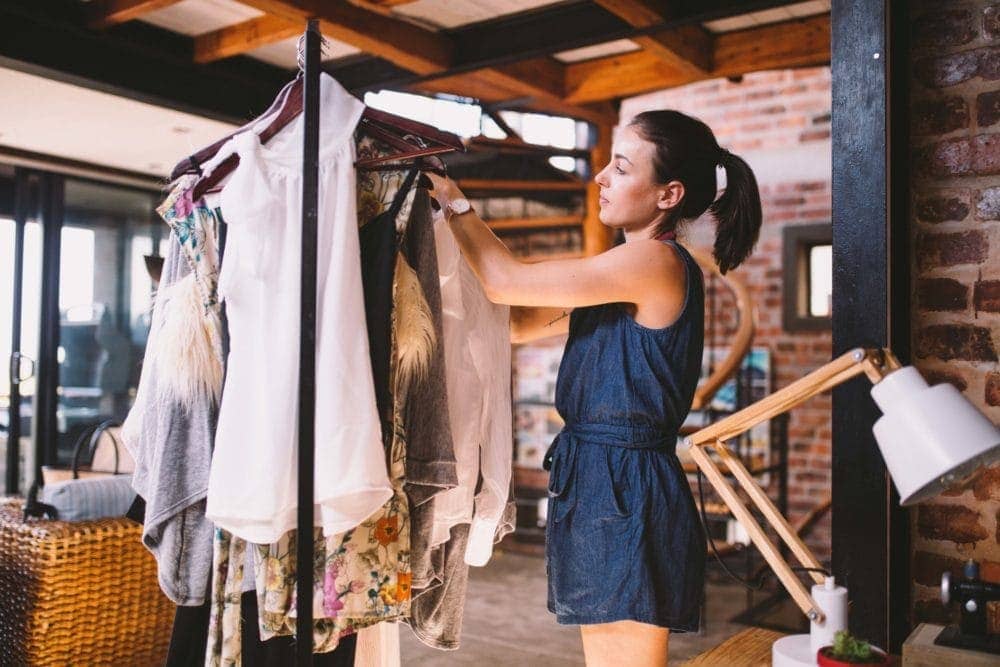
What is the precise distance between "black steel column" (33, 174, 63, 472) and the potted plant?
4685 mm

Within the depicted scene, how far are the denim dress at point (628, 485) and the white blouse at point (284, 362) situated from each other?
16.5 inches

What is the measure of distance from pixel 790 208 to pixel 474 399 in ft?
15.0

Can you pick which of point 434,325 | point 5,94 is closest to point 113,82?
point 5,94

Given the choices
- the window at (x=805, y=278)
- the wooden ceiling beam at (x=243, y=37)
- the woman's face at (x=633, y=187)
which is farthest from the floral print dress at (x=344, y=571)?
the window at (x=805, y=278)

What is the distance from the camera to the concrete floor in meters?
3.62

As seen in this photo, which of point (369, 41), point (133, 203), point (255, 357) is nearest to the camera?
point (255, 357)

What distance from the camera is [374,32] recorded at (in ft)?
10.8

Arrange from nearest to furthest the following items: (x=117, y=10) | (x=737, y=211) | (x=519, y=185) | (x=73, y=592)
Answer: (x=737, y=211)
(x=73, y=592)
(x=117, y=10)
(x=519, y=185)

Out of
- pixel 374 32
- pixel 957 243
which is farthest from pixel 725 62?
pixel 957 243

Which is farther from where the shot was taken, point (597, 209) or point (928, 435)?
point (597, 209)

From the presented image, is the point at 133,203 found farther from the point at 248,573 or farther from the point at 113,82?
the point at 248,573

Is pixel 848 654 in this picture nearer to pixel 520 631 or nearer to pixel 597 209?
pixel 520 631

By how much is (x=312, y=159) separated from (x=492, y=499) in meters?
0.82

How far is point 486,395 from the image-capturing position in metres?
1.84
